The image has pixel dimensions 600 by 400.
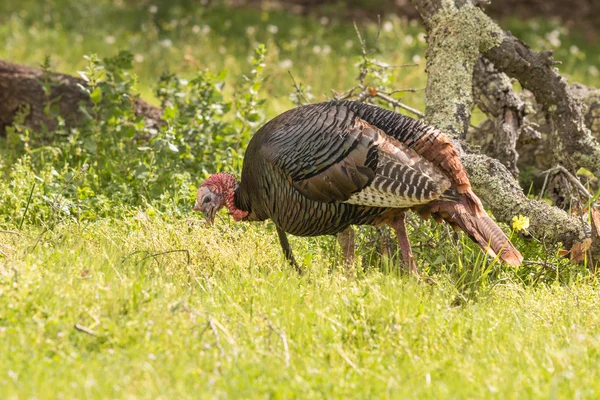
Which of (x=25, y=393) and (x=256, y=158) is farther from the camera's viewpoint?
(x=256, y=158)

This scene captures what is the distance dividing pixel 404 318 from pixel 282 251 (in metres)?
1.52

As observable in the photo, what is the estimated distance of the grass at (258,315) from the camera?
3.55m

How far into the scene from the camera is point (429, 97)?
19.2 ft

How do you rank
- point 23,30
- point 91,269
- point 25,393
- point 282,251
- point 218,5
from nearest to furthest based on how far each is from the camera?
point 25,393, point 91,269, point 282,251, point 23,30, point 218,5

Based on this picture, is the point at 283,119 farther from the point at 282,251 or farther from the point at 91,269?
the point at 91,269

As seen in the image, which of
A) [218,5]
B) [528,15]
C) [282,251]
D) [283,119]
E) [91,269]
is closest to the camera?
[91,269]

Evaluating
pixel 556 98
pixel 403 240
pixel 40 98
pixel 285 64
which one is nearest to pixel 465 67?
pixel 556 98

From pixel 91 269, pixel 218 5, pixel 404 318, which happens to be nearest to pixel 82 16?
pixel 218 5

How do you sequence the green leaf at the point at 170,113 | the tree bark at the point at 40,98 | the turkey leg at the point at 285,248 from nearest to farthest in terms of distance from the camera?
the turkey leg at the point at 285,248
the green leaf at the point at 170,113
the tree bark at the point at 40,98

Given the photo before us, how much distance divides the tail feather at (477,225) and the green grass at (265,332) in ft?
0.83

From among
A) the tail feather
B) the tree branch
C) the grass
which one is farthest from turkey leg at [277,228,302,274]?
the tree branch

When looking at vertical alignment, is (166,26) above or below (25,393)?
above

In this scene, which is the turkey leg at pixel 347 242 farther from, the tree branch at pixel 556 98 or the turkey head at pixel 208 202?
the tree branch at pixel 556 98

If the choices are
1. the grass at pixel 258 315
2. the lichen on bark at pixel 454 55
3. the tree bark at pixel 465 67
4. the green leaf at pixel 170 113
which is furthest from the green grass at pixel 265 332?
the green leaf at pixel 170 113
